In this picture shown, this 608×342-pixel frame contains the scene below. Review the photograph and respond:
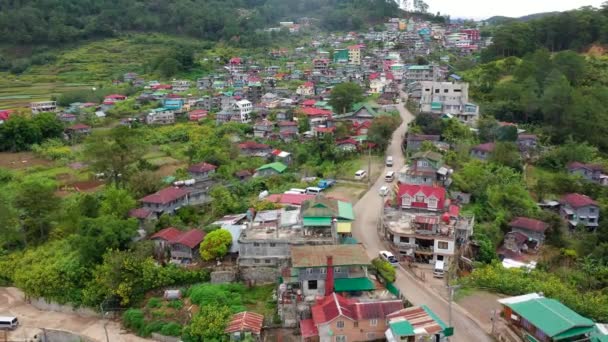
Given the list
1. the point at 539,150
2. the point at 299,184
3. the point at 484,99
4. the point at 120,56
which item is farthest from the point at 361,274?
the point at 120,56

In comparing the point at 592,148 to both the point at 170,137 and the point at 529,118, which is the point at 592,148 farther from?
the point at 170,137

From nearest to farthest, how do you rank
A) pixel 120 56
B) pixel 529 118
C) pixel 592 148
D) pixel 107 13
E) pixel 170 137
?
pixel 592 148
pixel 529 118
pixel 170 137
pixel 120 56
pixel 107 13

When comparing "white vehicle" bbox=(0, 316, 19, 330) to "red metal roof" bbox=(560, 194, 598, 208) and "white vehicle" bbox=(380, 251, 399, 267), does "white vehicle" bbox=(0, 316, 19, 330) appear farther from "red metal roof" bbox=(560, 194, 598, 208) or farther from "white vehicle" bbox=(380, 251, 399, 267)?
"red metal roof" bbox=(560, 194, 598, 208)

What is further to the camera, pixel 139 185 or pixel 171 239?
pixel 139 185

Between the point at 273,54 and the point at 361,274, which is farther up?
the point at 273,54

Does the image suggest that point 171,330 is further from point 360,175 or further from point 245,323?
point 360,175

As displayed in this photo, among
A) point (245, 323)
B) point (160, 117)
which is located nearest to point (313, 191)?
point (245, 323)
